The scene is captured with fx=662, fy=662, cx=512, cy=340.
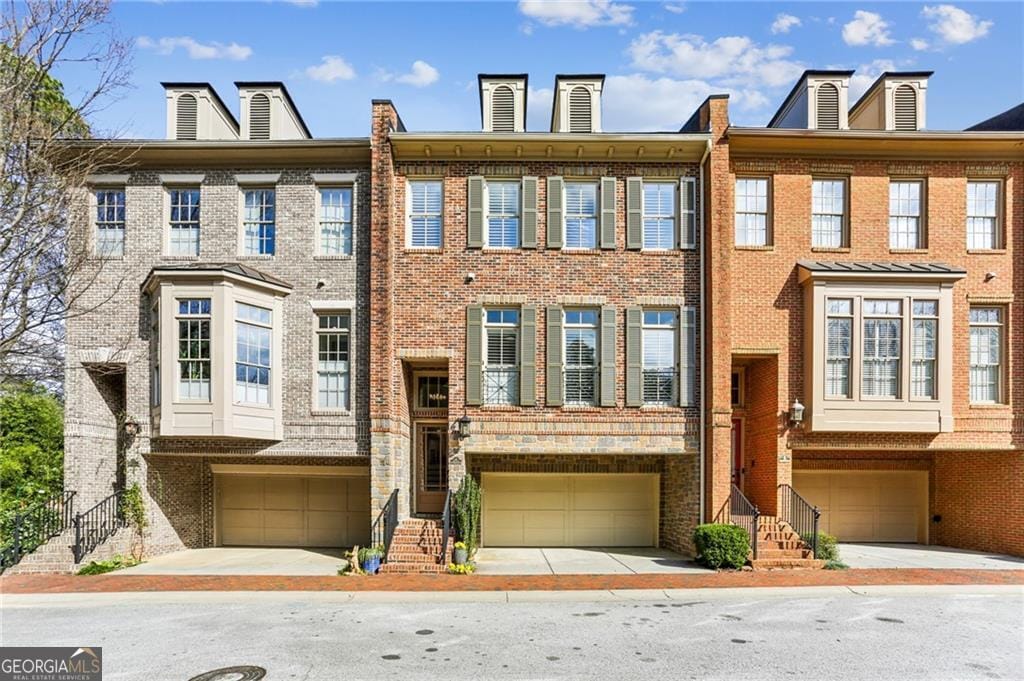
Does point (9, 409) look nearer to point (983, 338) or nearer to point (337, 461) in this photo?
point (337, 461)

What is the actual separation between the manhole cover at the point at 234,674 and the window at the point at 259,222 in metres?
9.40

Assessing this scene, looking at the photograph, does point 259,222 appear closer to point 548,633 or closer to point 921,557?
point 548,633

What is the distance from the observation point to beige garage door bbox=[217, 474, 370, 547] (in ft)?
53.3

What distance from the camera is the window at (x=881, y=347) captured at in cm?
1423

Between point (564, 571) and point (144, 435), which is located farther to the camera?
point (144, 435)

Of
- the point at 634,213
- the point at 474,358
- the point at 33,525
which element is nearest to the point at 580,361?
the point at 474,358

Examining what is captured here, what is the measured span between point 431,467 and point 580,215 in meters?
6.93

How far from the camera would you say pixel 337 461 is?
15273 millimetres

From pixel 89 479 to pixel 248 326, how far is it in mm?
4824

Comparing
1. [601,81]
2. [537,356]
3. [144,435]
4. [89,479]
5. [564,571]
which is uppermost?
[601,81]

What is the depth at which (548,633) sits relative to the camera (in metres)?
9.16

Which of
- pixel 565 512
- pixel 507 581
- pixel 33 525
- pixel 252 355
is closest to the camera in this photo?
pixel 507 581

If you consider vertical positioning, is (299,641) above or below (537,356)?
below

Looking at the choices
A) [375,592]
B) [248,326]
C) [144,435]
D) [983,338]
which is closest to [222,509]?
[144,435]
